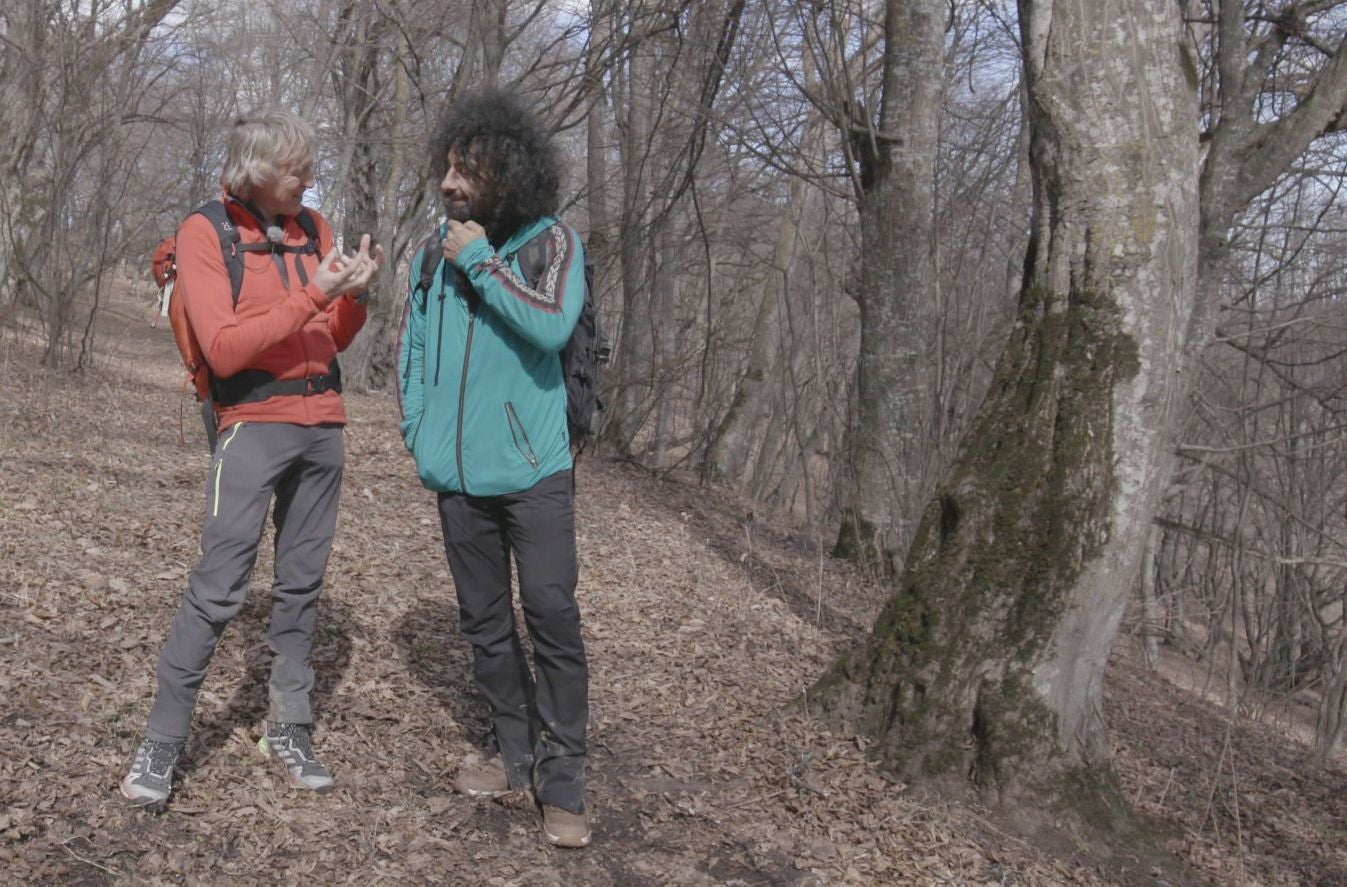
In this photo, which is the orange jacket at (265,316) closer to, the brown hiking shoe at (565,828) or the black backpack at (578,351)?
the black backpack at (578,351)

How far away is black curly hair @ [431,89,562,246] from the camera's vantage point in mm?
2906

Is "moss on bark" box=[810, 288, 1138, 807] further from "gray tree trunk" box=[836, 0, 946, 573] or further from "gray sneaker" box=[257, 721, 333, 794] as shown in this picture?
"gray tree trunk" box=[836, 0, 946, 573]

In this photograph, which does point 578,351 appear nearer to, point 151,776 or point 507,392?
point 507,392

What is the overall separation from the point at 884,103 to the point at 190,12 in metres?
8.73

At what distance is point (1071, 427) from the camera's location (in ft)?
11.6

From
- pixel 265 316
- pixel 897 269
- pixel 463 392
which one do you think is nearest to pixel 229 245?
pixel 265 316

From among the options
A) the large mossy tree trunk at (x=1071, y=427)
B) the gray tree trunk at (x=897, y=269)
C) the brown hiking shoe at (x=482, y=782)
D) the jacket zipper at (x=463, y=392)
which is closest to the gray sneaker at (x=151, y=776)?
the brown hiking shoe at (x=482, y=782)

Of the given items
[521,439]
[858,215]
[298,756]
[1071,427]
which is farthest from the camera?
[858,215]

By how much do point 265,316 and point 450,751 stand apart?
5.23ft

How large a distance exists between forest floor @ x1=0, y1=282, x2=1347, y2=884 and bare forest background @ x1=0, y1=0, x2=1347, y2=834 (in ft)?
2.86

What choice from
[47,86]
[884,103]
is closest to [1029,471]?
[884,103]

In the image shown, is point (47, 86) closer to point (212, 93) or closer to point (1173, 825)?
point (212, 93)

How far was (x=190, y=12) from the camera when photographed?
12.1 meters

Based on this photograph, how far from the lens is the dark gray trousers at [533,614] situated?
2.94 metres
